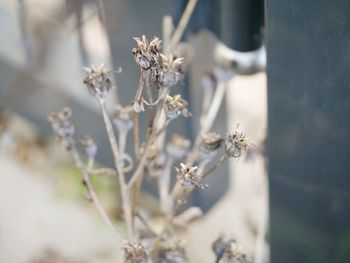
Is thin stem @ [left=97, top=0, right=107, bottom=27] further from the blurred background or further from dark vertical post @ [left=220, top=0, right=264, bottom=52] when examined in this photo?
dark vertical post @ [left=220, top=0, right=264, bottom=52]

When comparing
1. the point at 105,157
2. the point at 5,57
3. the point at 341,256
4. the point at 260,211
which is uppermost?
the point at 5,57

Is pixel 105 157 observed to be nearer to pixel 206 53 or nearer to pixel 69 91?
pixel 69 91

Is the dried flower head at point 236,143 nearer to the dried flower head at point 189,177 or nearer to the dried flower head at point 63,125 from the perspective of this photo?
the dried flower head at point 189,177

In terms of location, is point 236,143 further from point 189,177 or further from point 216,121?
point 216,121

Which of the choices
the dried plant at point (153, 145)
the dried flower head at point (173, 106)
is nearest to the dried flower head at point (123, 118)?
the dried plant at point (153, 145)

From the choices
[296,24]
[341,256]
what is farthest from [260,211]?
[296,24]

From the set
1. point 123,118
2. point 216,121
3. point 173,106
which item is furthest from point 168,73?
point 216,121
